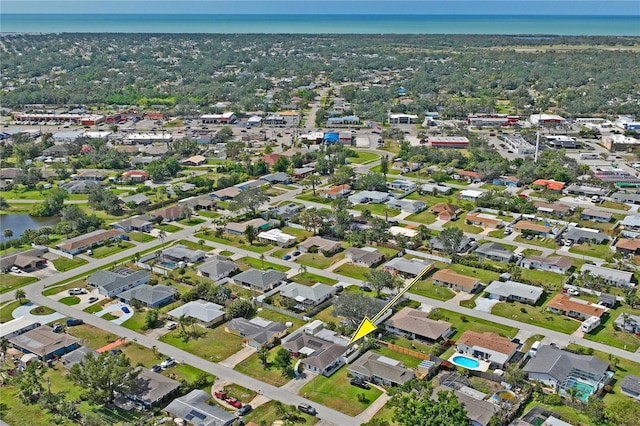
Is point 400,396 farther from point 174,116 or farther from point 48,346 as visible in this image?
point 174,116

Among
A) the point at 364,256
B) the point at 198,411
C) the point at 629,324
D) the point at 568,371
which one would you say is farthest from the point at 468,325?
the point at 198,411

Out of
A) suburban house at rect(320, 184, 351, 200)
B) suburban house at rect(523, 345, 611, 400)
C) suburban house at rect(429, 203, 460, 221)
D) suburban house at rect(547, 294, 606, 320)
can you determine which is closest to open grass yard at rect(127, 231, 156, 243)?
suburban house at rect(320, 184, 351, 200)

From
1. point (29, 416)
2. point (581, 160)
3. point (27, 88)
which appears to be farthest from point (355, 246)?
point (27, 88)

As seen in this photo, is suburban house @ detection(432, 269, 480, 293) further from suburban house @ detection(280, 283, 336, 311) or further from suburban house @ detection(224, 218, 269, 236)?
→ suburban house @ detection(224, 218, 269, 236)

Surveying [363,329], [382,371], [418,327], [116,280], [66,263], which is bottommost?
[382,371]

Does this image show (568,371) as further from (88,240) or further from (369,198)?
(88,240)

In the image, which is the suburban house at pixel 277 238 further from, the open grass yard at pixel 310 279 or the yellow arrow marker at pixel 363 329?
the yellow arrow marker at pixel 363 329
